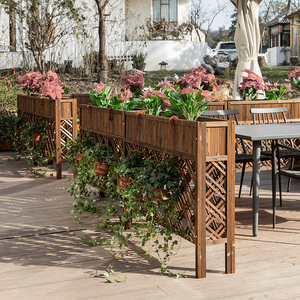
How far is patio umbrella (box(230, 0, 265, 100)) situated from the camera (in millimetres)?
6430

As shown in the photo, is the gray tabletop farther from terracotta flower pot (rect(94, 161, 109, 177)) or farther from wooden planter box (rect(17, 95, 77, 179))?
wooden planter box (rect(17, 95, 77, 179))

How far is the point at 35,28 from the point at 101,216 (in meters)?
11.7

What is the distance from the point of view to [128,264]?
122 inches

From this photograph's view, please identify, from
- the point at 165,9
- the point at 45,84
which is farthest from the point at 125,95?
the point at 165,9

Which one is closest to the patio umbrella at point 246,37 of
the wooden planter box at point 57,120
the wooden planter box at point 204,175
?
the wooden planter box at point 57,120

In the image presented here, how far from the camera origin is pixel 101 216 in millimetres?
4297

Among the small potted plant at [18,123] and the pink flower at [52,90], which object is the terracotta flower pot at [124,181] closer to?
the pink flower at [52,90]

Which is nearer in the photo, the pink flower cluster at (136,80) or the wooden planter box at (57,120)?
the pink flower cluster at (136,80)

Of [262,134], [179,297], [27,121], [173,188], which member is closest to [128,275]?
[179,297]

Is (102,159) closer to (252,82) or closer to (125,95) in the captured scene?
(125,95)

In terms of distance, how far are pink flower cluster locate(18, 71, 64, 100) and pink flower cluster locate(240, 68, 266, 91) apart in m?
2.49

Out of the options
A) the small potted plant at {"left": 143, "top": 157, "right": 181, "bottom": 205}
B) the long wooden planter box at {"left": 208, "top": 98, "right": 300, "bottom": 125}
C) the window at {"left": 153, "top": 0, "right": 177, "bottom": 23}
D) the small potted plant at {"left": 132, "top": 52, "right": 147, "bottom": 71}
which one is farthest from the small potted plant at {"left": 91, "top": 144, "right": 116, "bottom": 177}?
the window at {"left": 153, "top": 0, "right": 177, "bottom": 23}

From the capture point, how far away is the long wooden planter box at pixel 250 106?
5984 mm

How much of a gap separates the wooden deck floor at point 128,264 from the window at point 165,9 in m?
19.7
